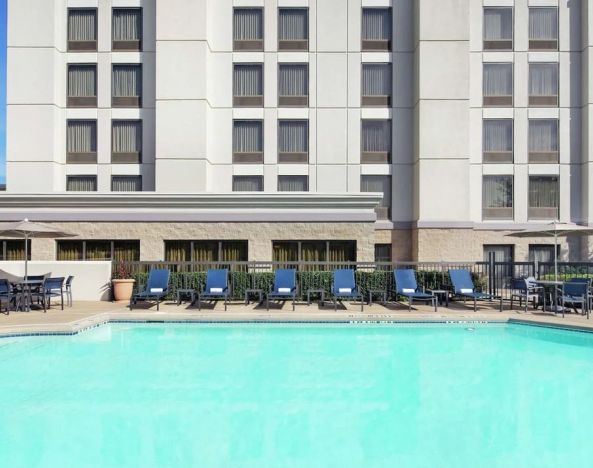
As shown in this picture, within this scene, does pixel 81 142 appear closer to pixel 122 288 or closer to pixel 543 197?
pixel 122 288

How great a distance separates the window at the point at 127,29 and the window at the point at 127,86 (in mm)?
1047

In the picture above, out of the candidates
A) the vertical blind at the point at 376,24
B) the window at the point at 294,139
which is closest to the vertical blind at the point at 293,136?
the window at the point at 294,139

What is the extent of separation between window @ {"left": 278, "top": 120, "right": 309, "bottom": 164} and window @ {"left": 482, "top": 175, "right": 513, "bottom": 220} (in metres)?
9.45

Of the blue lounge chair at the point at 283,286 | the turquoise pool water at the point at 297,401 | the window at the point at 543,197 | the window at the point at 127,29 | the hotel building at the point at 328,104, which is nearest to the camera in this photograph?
the turquoise pool water at the point at 297,401

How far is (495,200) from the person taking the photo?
22.5 metres

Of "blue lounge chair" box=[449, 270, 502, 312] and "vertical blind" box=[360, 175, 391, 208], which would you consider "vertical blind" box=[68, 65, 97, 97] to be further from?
"blue lounge chair" box=[449, 270, 502, 312]

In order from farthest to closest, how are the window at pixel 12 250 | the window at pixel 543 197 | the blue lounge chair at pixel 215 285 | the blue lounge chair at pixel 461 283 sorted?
the window at pixel 543 197
the window at pixel 12 250
the blue lounge chair at pixel 461 283
the blue lounge chair at pixel 215 285

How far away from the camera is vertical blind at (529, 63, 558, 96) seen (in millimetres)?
22438

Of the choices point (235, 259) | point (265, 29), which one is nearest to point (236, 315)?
point (235, 259)

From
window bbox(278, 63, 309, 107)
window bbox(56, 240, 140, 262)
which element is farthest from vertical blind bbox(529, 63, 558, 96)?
window bbox(56, 240, 140, 262)

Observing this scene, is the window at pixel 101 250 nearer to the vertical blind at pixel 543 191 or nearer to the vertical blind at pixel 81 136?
the vertical blind at pixel 81 136

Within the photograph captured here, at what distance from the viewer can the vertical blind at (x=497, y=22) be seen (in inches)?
880

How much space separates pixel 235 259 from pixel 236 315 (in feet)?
19.1

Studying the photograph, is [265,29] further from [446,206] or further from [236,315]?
[236,315]
